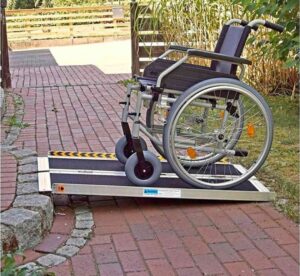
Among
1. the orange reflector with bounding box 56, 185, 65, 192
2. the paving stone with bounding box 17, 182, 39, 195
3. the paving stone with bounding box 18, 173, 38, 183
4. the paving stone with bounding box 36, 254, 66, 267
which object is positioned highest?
the orange reflector with bounding box 56, 185, 65, 192

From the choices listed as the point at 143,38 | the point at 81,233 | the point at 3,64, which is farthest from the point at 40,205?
the point at 143,38

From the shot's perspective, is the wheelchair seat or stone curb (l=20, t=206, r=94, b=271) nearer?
stone curb (l=20, t=206, r=94, b=271)

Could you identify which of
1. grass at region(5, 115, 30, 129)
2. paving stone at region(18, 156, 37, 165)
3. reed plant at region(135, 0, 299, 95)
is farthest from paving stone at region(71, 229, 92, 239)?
reed plant at region(135, 0, 299, 95)

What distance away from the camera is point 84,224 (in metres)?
3.17

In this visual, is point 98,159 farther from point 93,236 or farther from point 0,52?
point 0,52

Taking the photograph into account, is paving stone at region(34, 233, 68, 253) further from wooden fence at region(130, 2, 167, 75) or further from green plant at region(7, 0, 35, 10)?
green plant at region(7, 0, 35, 10)

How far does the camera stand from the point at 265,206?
136 inches

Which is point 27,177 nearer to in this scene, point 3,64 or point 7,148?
point 7,148

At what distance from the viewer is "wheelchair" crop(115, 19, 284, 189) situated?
3410 mm

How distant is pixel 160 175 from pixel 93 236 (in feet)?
2.54

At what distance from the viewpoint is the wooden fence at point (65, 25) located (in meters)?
17.7

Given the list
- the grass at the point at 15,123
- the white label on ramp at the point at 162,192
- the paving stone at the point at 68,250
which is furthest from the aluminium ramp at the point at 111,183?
the grass at the point at 15,123

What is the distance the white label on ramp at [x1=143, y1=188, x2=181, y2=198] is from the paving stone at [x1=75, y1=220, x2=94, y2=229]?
0.39 m

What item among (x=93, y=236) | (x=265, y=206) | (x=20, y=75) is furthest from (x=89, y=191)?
(x=20, y=75)
